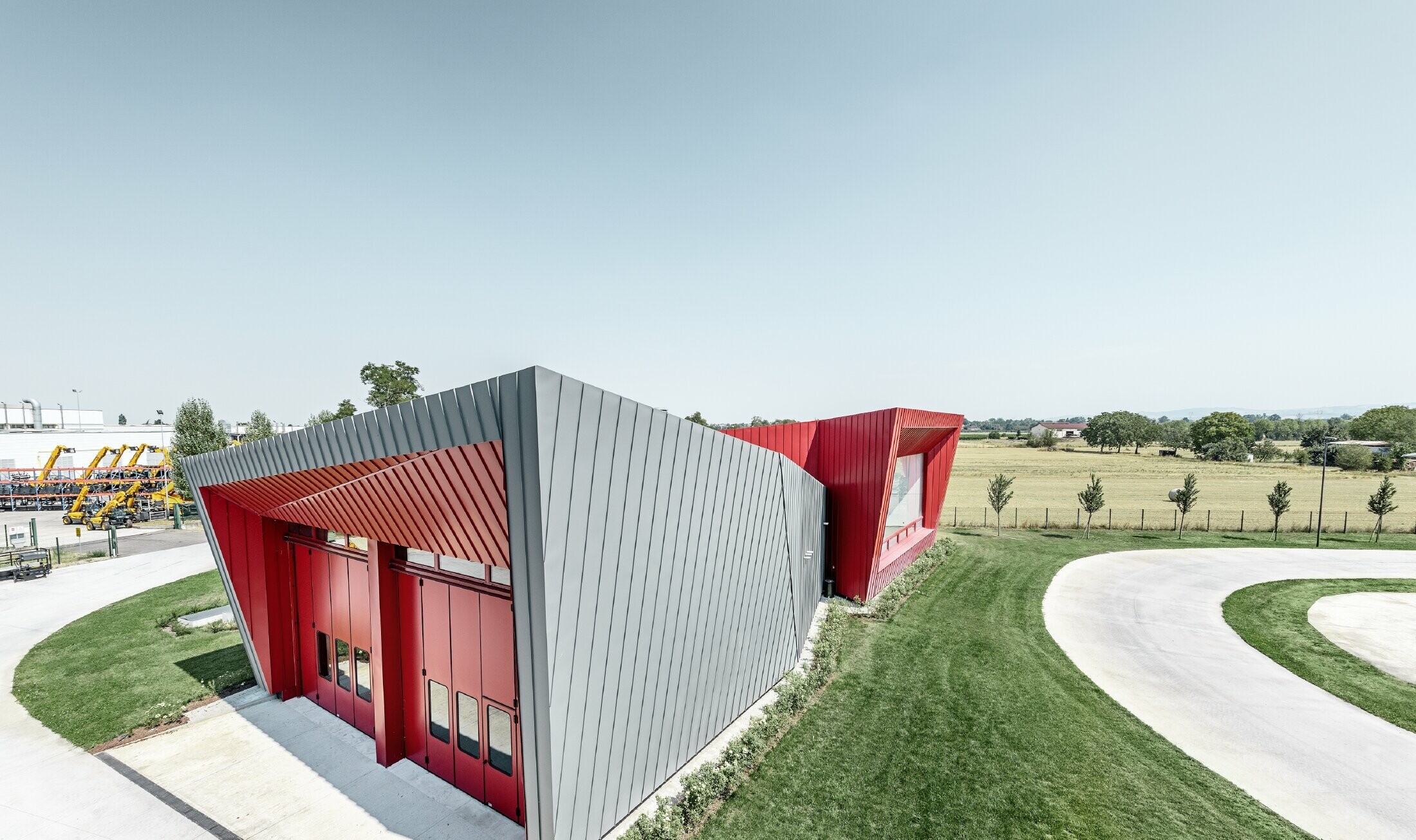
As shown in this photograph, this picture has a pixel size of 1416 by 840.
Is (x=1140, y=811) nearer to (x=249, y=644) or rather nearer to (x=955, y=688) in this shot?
(x=955, y=688)

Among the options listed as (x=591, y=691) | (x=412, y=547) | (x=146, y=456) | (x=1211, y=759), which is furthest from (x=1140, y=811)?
(x=146, y=456)

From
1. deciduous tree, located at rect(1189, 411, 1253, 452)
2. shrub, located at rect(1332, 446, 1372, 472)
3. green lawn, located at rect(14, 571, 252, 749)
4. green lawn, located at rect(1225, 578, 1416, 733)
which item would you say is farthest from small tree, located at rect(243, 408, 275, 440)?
deciduous tree, located at rect(1189, 411, 1253, 452)

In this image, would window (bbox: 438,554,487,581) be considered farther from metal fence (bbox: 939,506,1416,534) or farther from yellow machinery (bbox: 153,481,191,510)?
yellow machinery (bbox: 153,481,191,510)

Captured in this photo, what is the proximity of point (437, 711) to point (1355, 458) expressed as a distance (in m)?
100.0

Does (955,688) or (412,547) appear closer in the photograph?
(412,547)

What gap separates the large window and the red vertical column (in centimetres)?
1593

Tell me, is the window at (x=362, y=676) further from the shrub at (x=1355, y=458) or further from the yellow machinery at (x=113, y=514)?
the shrub at (x=1355, y=458)

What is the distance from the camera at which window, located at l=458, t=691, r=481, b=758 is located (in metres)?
8.46

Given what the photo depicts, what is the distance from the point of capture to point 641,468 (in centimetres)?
720

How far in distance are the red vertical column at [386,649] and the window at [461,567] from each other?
1230mm

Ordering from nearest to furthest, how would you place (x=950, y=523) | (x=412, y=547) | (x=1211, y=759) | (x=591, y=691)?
1. (x=591, y=691)
2. (x=412, y=547)
3. (x=1211, y=759)
4. (x=950, y=523)

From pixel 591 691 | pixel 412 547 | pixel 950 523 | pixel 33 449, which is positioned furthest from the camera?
pixel 33 449

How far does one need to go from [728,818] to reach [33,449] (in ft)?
245

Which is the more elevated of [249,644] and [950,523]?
[249,644]
